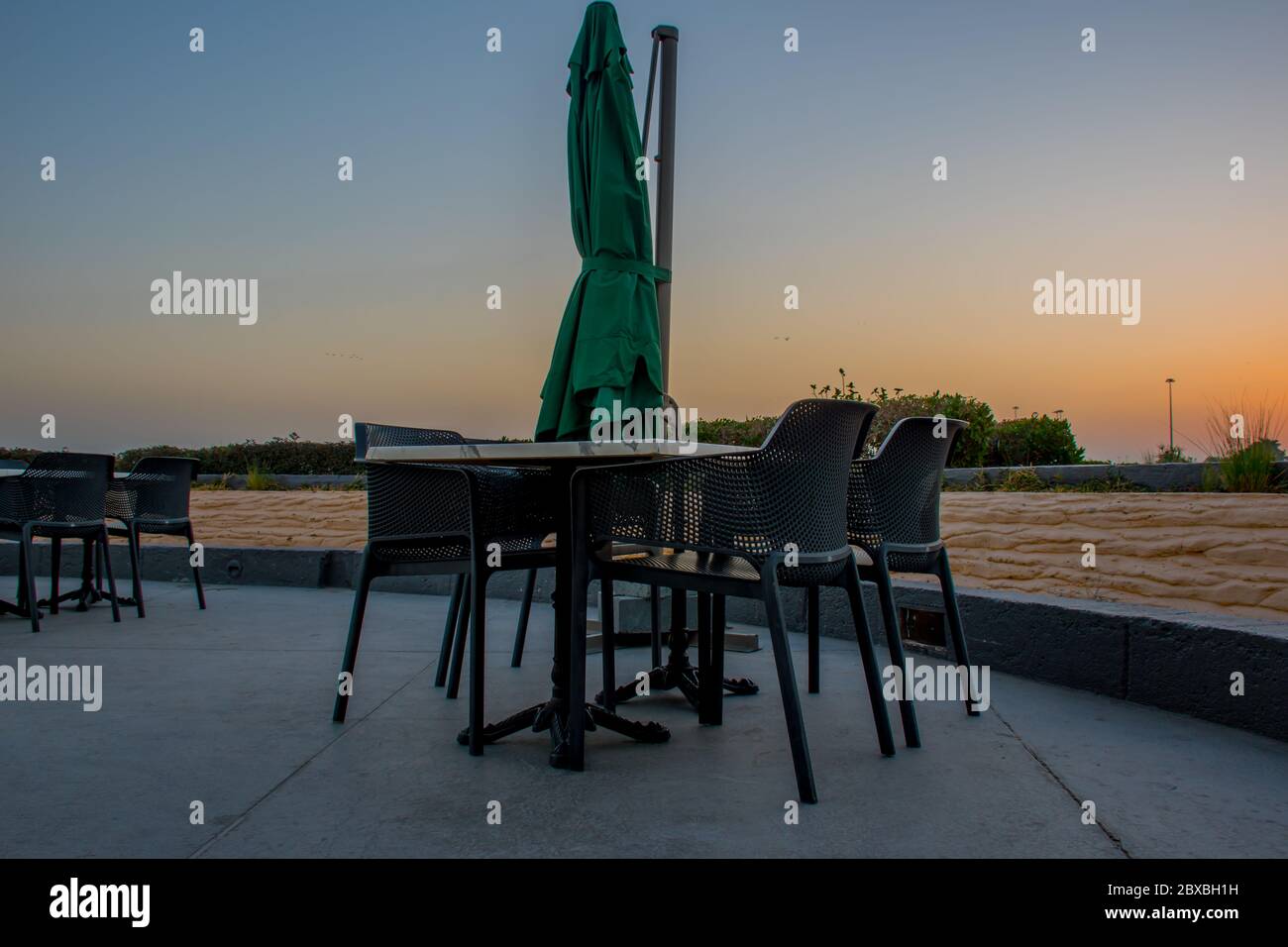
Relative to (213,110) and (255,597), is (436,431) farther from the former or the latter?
(213,110)

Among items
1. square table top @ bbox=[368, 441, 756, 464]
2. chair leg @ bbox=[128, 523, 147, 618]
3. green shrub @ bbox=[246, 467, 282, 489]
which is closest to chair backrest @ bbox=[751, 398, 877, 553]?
square table top @ bbox=[368, 441, 756, 464]

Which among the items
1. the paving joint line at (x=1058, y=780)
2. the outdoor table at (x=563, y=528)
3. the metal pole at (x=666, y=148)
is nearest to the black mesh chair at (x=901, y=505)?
the paving joint line at (x=1058, y=780)

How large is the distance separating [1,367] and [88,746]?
10.5 metres

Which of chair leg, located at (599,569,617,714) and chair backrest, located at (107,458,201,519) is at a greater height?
chair backrest, located at (107,458,201,519)

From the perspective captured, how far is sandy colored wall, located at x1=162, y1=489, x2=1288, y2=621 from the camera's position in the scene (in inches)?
193

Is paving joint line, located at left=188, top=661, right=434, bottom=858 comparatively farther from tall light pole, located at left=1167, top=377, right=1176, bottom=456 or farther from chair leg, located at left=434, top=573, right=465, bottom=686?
tall light pole, located at left=1167, top=377, right=1176, bottom=456

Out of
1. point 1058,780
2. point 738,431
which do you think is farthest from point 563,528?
point 738,431

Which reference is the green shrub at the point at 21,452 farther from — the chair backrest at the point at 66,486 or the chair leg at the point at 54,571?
the chair backrest at the point at 66,486

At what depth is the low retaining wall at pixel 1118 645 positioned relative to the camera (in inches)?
98.5

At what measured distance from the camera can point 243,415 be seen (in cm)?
1198

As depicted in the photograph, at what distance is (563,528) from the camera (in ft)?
8.50

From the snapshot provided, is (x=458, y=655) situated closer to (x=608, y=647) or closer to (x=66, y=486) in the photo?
(x=608, y=647)

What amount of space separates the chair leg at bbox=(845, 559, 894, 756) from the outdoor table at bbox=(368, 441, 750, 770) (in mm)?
470
